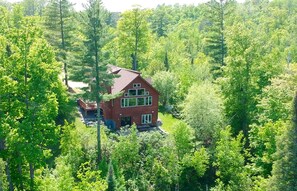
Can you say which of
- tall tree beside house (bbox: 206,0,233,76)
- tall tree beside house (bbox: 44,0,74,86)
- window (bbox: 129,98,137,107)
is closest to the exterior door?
window (bbox: 129,98,137,107)

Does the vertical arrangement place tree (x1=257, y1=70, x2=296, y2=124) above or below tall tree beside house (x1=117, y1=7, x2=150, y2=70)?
below

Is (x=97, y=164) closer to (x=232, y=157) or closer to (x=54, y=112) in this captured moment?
(x=54, y=112)

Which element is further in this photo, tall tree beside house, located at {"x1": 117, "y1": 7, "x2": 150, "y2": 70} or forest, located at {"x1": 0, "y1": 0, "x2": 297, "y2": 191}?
tall tree beside house, located at {"x1": 117, "y1": 7, "x2": 150, "y2": 70}

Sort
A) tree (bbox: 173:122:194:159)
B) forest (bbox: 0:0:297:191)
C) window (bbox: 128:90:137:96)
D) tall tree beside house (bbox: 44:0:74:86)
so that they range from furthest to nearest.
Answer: tall tree beside house (bbox: 44:0:74:86) < window (bbox: 128:90:137:96) < tree (bbox: 173:122:194:159) < forest (bbox: 0:0:297:191)

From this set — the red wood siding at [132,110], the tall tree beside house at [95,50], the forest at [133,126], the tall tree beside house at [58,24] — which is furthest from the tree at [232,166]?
the tall tree beside house at [58,24]

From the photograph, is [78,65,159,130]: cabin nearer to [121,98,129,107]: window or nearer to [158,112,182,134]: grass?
[121,98,129,107]: window

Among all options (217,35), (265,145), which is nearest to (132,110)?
(265,145)

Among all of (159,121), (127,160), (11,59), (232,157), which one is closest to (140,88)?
(159,121)

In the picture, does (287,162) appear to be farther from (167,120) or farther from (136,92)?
(167,120)
